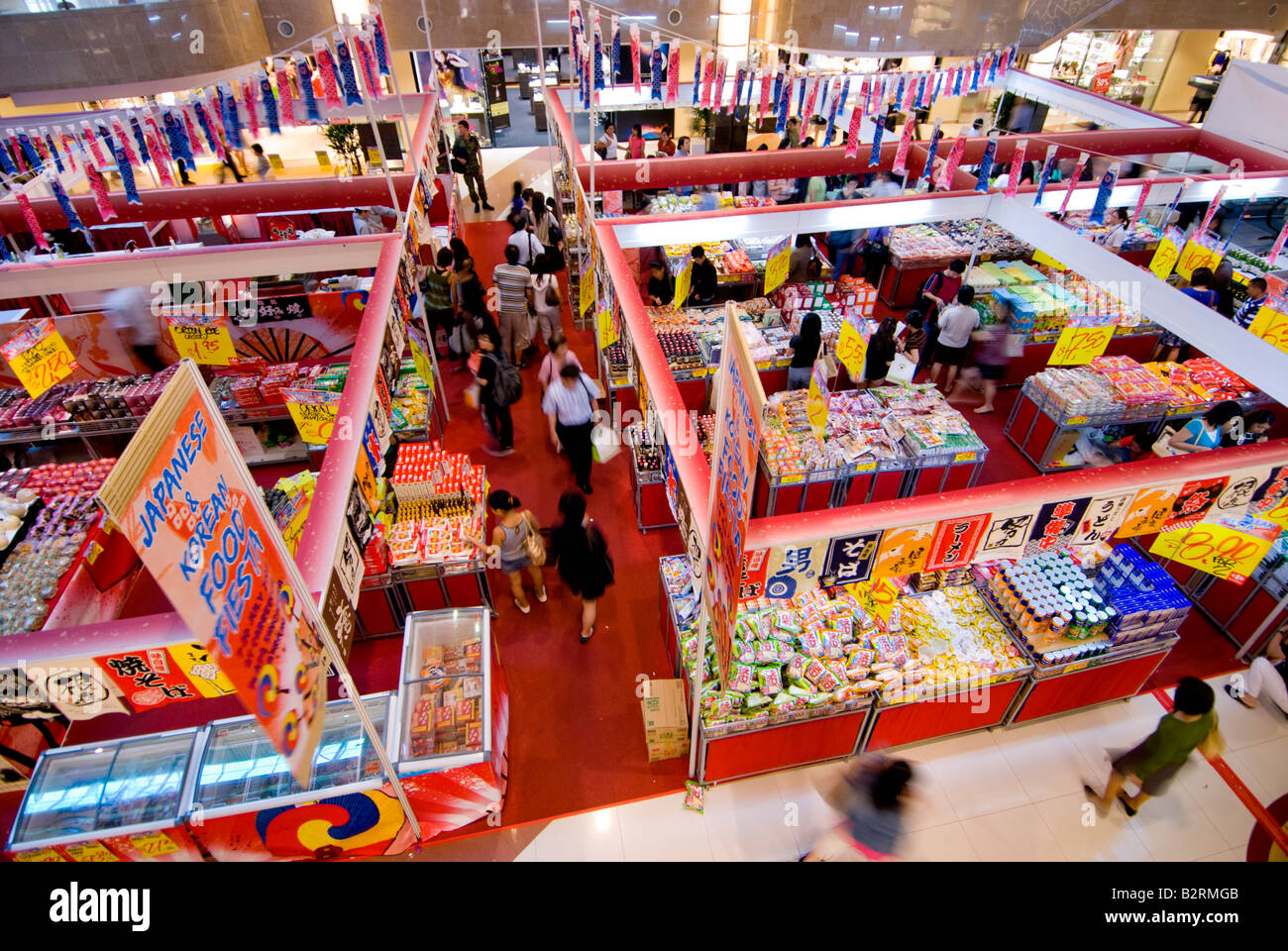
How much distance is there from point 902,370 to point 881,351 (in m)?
0.54

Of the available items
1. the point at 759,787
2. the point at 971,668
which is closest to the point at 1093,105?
the point at 971,668

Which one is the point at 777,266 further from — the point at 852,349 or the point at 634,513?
the point at 634,513

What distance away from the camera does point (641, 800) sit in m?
5.18

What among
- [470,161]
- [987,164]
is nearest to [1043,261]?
[987,164]

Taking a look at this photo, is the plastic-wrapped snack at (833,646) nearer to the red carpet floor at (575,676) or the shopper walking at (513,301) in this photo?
the red carpet floor at (575,676)

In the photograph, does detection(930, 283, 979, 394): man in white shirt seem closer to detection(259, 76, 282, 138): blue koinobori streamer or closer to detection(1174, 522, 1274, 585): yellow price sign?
detection(1174, 522, 1274, 585): yellow price sign

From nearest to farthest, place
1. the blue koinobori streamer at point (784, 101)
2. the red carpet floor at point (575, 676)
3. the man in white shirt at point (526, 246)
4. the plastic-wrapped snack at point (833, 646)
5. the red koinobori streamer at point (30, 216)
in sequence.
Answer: the plastic-wrapped snack at point (833, 646) → the red carpet floor at point (575, 676) → the red koinobori streamer at point (30, 216) → the blue koinobori streamer at point (784, 101) → the man in white shirt at point (526, 246)

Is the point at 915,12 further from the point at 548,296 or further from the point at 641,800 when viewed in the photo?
the point at 641,800

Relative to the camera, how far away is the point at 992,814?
5094mm

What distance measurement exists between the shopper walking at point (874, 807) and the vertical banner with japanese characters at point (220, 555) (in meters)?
3.14

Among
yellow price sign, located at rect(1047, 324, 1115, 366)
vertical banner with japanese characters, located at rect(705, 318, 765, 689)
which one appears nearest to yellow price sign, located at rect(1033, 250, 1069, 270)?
yellow price sign, located at rect(1047, 324, 1115, 366)

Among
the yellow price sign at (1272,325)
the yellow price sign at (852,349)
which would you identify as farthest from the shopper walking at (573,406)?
the yellow price sign at (1272,325)

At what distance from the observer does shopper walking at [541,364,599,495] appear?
7.04 m

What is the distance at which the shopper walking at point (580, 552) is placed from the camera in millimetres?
5527
